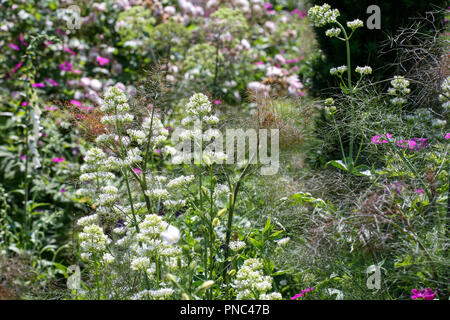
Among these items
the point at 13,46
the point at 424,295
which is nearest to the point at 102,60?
the point at 13,46

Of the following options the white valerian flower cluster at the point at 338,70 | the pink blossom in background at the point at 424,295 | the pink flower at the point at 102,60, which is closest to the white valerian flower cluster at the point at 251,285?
the pink blossom in background at the point at 424,295

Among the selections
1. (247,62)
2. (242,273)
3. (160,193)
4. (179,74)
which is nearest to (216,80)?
(179,74)

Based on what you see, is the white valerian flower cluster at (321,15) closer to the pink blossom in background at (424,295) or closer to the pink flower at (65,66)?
the pink blossom in background at (424,295)

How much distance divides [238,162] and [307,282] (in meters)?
1.01

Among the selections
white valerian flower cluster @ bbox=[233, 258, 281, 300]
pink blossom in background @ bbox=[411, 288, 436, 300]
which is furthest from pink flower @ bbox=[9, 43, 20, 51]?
pink blossom in background @ bbox=[411, 288, 436, 300]

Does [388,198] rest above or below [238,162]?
below

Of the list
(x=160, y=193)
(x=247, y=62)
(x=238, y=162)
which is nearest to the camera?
(x=160, y=193)

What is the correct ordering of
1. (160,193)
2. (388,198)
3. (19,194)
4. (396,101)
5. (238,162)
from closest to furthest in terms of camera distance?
1. (388,198)
2. (160,193)
3. (396,101)
4. (238,162)
5. (19,194)

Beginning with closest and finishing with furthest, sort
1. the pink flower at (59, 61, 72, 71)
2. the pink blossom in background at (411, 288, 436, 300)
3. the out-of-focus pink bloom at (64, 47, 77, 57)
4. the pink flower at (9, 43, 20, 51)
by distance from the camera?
the pink blossom in background at (411, 288, 436, 300), the pink flower at (9, 43, 20, 51), the pink flower at (59, 61, 72, 71), the out-of-focus pink bloom at (64, 47, 77, 57)

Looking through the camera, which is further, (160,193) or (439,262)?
(160,193)

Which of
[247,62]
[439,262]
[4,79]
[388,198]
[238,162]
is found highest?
[247,62]

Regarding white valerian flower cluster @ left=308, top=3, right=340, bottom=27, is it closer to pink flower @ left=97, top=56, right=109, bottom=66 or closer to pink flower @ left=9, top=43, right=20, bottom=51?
pink flower @ left=97, top=56, right=109, bottom=66
